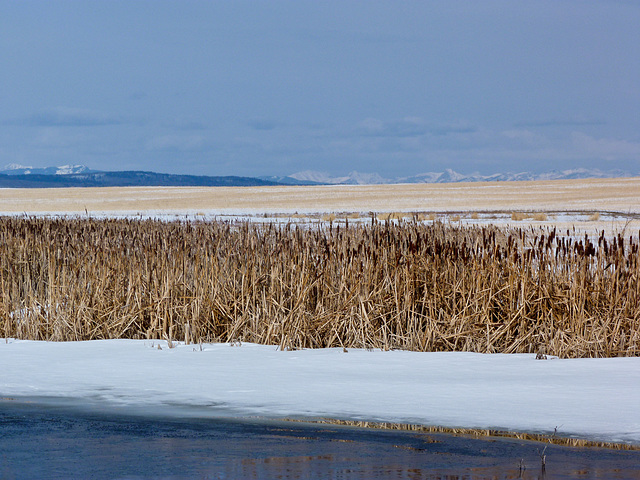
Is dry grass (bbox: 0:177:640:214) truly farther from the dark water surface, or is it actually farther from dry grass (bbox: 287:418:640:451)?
the dark water surface

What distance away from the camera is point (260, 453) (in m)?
4.72

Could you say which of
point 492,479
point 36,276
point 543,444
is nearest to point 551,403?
point 543,444

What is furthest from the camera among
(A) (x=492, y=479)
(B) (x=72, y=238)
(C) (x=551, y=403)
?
(B) (x=72, y=238)

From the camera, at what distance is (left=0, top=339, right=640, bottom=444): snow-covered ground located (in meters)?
5.70

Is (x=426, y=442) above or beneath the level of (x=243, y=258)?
beneath

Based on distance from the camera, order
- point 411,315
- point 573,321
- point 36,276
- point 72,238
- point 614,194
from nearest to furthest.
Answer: point 573,321 → point 411,315 → point 36,276 → point 72,238 → point 614,194

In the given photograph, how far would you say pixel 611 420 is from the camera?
5465mm

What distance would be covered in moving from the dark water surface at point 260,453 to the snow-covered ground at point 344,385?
1.40 feet

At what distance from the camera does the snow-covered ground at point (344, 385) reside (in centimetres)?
570

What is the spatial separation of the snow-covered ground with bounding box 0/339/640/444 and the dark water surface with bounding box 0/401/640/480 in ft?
1.40

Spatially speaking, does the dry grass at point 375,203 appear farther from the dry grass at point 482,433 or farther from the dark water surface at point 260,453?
the dark water surface at point 260,453

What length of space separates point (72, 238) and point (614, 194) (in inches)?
2312

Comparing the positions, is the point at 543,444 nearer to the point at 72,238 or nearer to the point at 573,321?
the point at 573,321

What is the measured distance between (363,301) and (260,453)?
180 inches
